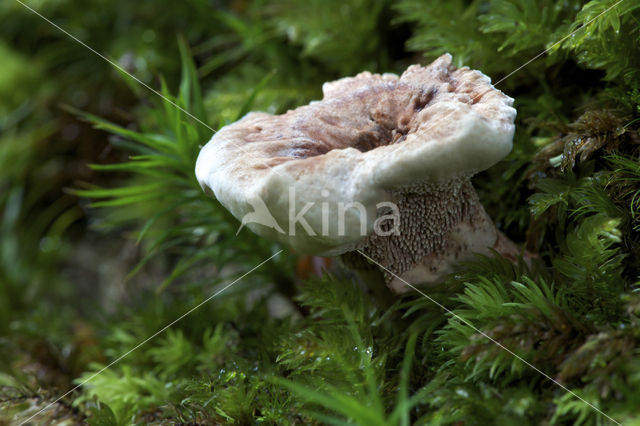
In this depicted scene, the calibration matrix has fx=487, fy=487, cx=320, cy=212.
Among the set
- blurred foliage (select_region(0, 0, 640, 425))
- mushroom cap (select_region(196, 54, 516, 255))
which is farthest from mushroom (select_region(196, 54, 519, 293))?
blurred foliage (select_region(0, 0, 640, 425))

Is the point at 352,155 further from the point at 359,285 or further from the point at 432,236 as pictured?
the point at 359,285

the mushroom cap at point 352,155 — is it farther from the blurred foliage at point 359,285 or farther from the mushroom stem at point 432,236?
the blurred foliage at point 359,285

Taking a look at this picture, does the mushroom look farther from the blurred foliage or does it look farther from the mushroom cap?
the blurred foliage

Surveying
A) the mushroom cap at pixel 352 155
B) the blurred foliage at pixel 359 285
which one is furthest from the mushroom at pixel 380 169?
the blurred foliage at pixel 359 285

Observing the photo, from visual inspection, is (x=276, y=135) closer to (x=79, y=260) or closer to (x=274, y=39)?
(x=274, y=39)

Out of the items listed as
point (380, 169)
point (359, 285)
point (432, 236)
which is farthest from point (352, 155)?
point (359, 285)

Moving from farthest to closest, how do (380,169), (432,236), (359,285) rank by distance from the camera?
(359,285)
(432,236)
(380,169)
